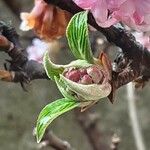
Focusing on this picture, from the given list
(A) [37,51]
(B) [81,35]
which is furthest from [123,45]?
(A) [37,51]

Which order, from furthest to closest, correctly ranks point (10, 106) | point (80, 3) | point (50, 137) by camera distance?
point (10, 106) → point (50, 137) → point (80, 3)

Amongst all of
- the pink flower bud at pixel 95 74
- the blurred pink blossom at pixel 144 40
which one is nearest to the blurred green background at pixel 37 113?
the blurred pink blossom at pixel 144 40

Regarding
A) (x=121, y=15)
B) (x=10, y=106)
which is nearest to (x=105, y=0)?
(x=121, y=15)

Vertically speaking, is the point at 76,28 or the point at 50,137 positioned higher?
the point at 76,28

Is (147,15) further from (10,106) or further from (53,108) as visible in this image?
(10,106)

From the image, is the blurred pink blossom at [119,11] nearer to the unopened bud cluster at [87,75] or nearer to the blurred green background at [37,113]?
the unopened bud cluster at [87,75]

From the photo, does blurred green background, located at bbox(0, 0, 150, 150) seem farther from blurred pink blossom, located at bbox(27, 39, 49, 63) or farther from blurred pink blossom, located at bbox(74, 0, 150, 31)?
blurred pink blossom, located at bbox(74, 0, 150, 31)

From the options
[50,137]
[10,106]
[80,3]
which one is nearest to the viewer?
[80,3]
